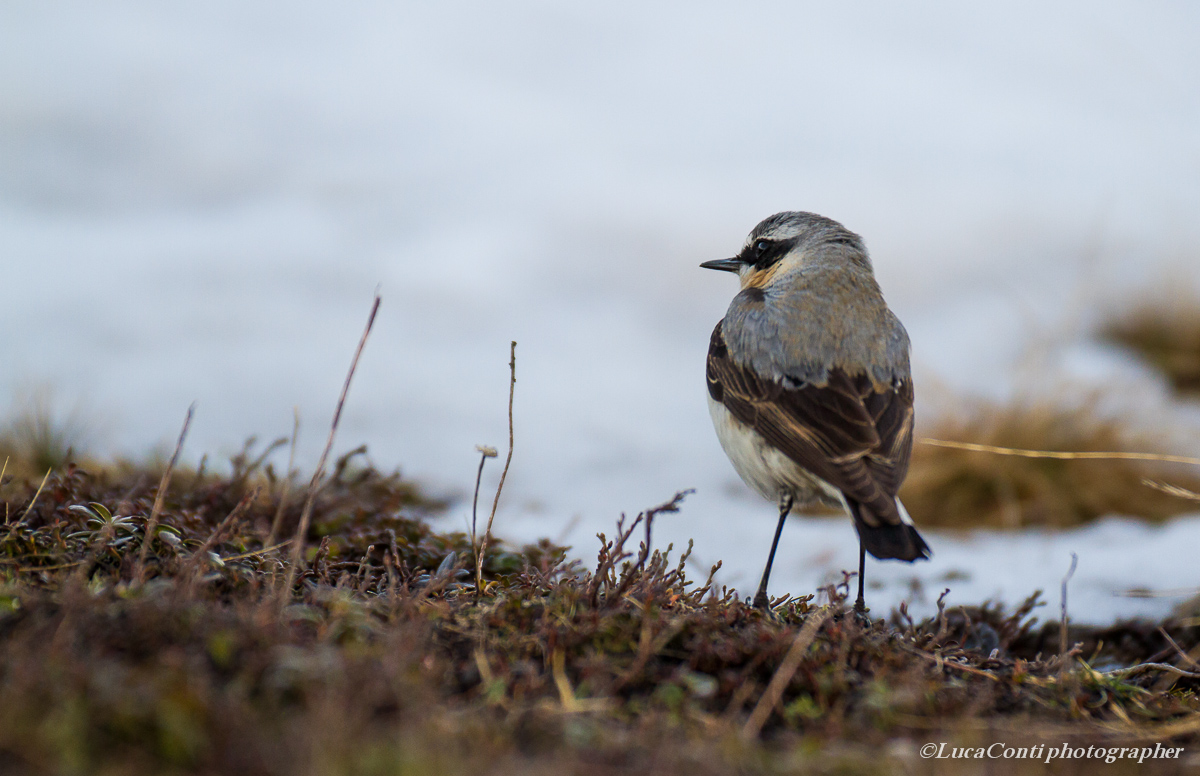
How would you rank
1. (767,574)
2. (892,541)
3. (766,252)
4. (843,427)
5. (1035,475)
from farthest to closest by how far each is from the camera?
(1035,475)
(766,252)
(767,574)
(843,427)
(892,541)

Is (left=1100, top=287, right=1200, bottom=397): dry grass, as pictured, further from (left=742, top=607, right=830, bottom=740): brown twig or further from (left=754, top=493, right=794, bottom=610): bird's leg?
(left=742, top=607, right=830, bottom=740): brown twig

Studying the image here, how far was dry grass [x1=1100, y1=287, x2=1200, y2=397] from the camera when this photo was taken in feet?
38.2

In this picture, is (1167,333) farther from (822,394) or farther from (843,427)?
(843,427)

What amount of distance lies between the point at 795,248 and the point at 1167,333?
9.21 metres

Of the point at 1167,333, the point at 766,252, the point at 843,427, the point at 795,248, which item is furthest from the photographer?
the point at 1167,333

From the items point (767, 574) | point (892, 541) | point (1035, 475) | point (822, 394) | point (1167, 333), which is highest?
point (1167, 333)

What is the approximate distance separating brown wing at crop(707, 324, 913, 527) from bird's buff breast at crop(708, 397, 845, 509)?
0.28ft

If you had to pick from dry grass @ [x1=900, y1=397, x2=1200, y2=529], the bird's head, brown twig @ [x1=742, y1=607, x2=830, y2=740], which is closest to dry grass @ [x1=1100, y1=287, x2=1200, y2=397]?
dry grass @ [x1=900, y1=397, x2=1200, y2=529]

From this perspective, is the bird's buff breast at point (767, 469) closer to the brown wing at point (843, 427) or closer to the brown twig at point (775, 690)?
the brown wing at point (843, 427)

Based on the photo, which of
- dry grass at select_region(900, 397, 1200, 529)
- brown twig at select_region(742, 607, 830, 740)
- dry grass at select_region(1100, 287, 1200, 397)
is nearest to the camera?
brown twig at select_region(742, 607, 830, 740)

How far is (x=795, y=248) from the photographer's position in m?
5.75

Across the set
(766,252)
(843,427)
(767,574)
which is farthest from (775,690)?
(766,252)

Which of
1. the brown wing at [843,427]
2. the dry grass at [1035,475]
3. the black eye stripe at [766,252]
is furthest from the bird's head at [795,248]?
the dry grass at [1035,475]

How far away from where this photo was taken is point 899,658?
3.35 meters
